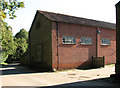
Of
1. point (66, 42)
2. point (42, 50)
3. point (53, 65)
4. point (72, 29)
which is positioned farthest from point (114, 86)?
point (42, 50)

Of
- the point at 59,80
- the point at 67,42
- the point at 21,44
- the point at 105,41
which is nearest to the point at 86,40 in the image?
the point at 67,42

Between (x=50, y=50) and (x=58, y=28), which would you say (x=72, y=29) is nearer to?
(x=58, y=28)

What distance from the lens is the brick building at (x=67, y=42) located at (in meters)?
16.2

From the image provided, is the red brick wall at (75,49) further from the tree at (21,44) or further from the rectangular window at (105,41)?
the tree at (21,44)

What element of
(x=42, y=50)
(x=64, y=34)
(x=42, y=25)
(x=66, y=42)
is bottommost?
(x=42, y=50)

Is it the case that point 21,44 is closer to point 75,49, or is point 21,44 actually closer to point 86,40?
point 86,40

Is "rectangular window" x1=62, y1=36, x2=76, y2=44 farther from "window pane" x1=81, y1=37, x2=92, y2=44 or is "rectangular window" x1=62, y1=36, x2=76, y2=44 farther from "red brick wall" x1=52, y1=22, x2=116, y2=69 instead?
"window pane" x1=81, y1=37, x2=92, y2=44

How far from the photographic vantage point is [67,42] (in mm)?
17109

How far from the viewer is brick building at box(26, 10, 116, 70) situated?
16.2 metres

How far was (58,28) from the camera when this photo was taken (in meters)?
16.5

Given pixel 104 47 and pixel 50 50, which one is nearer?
pixel 50 50

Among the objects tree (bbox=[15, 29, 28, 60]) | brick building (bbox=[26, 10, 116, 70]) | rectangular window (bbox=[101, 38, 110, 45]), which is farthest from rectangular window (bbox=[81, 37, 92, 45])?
Result: tree (bbox=[15, 29, 28, 60])

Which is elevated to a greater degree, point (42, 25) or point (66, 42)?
point (42, 25)

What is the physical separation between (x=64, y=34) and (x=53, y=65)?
14.7 ft
